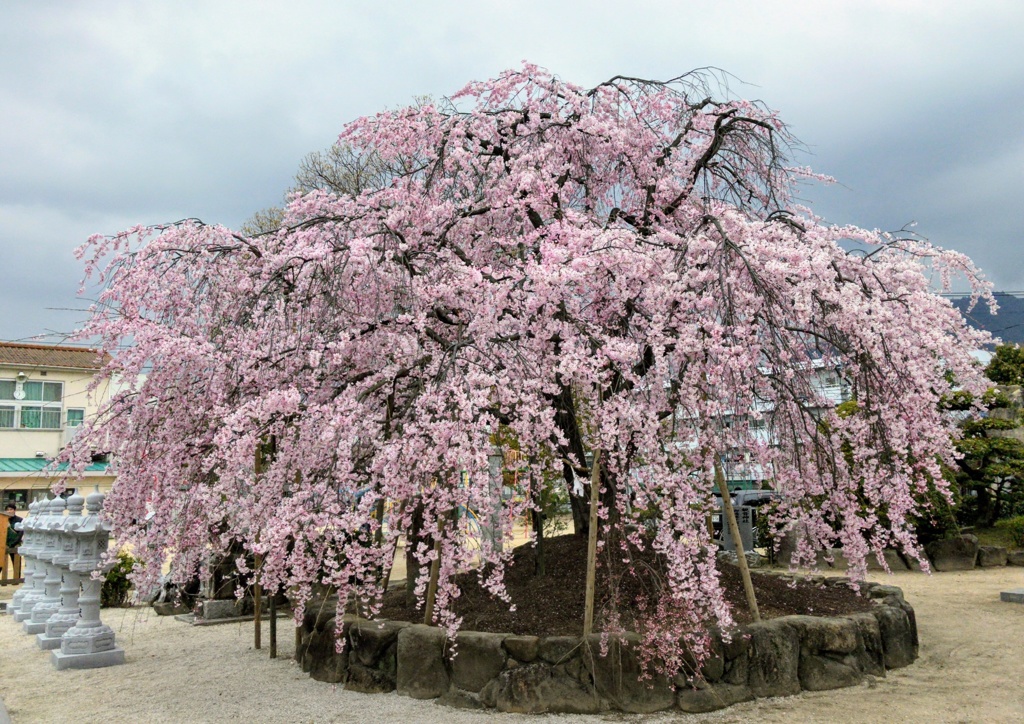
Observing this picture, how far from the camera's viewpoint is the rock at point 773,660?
5.26m

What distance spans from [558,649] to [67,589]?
19.4 feet

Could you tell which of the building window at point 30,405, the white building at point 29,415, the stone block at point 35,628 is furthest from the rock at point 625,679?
the building window at point 30,405

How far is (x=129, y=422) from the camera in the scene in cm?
600

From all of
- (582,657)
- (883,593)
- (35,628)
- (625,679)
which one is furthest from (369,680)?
(35,628)

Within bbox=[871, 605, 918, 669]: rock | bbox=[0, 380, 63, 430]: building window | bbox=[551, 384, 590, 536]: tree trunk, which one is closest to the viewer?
bbox=[871, 605, 918, 669]: rock

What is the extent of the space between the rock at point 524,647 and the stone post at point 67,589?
4846 mm

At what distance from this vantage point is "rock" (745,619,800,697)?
5262 mm

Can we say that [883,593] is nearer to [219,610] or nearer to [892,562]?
[892,562]

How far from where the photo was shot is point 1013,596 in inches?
325

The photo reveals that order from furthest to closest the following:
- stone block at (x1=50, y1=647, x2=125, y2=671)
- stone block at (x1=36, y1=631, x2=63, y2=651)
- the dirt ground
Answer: stone block at (x1=36, y1=631, x2=63, y2=651)
stone block at (x1=50, y1=647, x2=125, y2=671)
the dirt ground

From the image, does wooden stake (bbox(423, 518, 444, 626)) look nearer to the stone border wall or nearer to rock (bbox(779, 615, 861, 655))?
the stone border wall

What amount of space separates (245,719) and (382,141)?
4.89 meters

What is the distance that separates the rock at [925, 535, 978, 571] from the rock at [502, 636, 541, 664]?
853 centimetres

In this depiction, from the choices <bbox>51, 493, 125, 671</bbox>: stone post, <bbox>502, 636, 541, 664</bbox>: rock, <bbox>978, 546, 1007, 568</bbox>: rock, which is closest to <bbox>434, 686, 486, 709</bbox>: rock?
<bbox>502, 636, 541, 664</bbox>: rock
